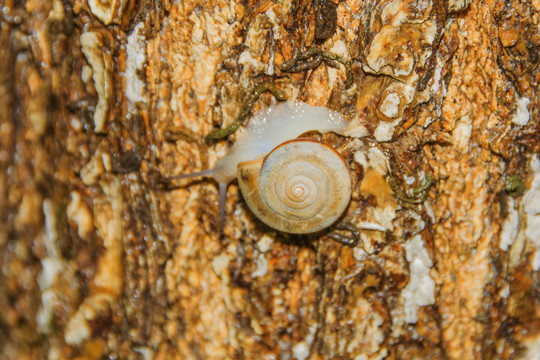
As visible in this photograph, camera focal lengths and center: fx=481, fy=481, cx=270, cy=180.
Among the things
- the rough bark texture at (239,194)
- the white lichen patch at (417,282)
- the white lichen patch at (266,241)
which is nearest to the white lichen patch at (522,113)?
the rough bark texture at (239,194)

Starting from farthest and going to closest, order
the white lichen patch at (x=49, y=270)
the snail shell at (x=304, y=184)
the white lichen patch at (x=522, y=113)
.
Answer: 1. the white lichen patch at (x=49, y=270)
2. the white lichen patch at (x=522, y=113)
3. the snail shell at (x=304, y=184)

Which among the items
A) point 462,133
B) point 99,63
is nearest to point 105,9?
point 99,63

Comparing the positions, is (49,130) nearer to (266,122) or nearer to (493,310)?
(266,122)

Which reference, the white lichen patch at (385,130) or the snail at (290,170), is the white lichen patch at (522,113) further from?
the snail at (290,170)

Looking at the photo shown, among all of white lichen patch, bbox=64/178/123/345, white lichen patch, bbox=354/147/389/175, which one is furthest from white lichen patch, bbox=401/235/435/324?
white lichen patch, bbox=64/178/123/345

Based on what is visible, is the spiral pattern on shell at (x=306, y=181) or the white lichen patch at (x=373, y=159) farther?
the white lichen patch at (x=373, y=159)

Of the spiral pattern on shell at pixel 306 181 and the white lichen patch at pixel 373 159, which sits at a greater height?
the white lichen patch at pixel 373 159

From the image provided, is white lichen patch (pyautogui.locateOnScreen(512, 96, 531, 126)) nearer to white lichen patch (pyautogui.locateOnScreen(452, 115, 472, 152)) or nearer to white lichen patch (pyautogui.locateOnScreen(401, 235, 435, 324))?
white lichen patch (pyautogui.locateOnScreen(452, 115, 472, 152))
